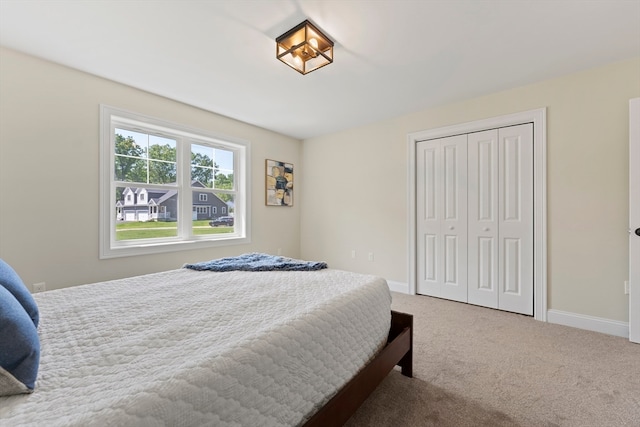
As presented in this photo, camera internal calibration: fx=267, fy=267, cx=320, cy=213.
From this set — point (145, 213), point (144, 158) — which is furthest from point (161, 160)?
point (145, 213)

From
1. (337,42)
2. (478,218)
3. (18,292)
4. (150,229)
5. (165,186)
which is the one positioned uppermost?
(337,42)

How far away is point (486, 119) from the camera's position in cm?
294

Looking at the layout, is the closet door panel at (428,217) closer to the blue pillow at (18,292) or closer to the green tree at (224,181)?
the green tree at (224,181)

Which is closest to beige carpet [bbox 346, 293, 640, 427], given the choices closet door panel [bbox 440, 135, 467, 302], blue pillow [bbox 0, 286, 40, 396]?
closet door panel [bbox 440, 135, 467, 302]

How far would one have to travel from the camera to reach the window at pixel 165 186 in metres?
2.71

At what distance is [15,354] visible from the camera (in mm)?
730

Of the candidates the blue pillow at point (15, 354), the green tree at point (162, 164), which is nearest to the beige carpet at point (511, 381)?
the blue pillow at point (15, 354)

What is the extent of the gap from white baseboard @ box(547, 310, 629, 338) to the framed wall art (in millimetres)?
3527

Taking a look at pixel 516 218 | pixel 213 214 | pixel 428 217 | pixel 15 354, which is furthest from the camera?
pixel 213 214

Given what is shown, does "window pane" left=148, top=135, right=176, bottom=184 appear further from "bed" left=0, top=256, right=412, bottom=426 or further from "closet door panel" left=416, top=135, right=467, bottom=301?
"closet door panel" left=416, top=135, right=467, bottom=301

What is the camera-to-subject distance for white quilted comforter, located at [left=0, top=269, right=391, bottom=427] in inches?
27.4

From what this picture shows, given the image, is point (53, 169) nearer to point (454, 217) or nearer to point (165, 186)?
point (165, 186)

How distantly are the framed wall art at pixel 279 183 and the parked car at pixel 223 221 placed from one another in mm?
619

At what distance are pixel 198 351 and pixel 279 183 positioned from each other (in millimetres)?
3530
